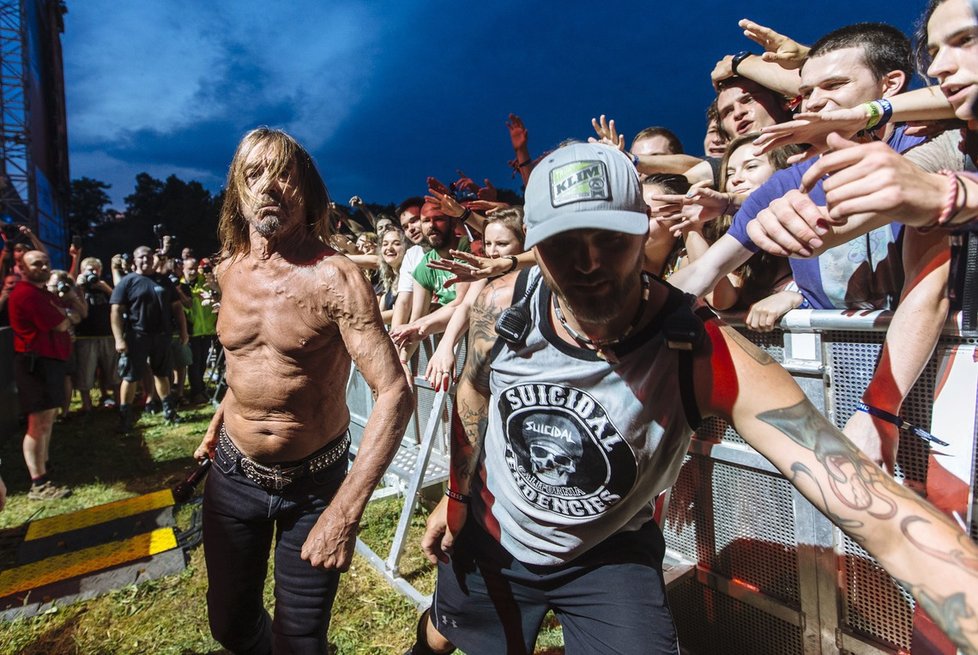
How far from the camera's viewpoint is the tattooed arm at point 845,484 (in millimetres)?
1182

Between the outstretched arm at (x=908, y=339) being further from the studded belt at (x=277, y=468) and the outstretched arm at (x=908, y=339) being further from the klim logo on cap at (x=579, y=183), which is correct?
the studded belt at (x=277, y=468)

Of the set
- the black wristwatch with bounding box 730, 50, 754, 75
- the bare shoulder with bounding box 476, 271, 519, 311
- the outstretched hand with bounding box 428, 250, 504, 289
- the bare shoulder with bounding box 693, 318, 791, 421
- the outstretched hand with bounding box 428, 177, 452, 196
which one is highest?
the black wristwatch with bounding box 730, 50, 754, 75

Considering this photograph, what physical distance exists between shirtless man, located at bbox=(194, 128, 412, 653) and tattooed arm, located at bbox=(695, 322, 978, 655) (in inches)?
50.7

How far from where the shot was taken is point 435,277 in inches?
190

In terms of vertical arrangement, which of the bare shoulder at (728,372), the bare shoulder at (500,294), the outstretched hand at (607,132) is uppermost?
the outstretched hand at (607,132)

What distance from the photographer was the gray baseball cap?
1.46m

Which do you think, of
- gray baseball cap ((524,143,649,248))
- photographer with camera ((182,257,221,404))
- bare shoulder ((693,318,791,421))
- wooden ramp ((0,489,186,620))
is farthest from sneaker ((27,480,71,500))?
bare shoulder ((693,318,791,421))

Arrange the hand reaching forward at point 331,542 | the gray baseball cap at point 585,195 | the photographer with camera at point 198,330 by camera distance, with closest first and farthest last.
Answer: the gray baseball cap at point 585,195
the hand reaching forward at point 331,542
the photographer with camera at point 198,330

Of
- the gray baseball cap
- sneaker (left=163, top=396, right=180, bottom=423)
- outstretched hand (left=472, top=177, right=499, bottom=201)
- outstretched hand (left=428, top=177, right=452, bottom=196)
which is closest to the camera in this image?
the gray baseball cap

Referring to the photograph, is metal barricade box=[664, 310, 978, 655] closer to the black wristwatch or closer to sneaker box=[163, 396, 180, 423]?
the black wristwatch

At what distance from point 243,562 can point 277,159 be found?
1.92m

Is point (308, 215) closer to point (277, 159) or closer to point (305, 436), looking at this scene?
point (277, 159)

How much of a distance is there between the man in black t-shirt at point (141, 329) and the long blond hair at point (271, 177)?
268 inches

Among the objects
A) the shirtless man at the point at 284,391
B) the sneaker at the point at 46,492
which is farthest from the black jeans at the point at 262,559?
the sneaker at the point at 46,492
